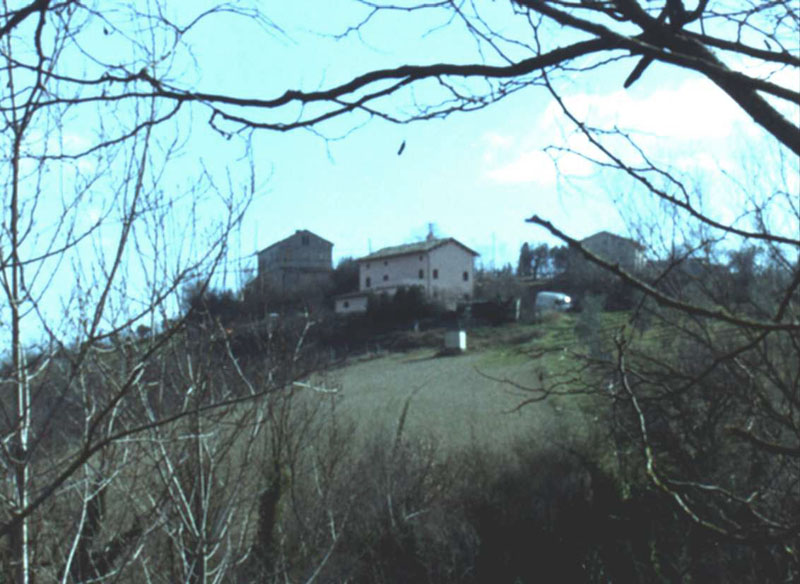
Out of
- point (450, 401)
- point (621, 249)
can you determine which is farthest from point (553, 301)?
point (621, 249)

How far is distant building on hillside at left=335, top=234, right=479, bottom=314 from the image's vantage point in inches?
1012

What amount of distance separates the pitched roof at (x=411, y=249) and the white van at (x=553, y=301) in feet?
15.4

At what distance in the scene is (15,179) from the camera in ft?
13.4

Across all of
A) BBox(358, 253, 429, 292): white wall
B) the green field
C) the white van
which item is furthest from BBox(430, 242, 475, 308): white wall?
the white van

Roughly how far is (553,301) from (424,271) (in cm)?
869

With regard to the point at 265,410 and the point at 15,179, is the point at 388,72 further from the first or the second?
the point at 265,410

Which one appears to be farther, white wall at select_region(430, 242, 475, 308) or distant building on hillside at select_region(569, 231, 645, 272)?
white wall at select_region(430, 242, 475, 308)

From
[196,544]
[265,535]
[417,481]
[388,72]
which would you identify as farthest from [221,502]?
[388,72]

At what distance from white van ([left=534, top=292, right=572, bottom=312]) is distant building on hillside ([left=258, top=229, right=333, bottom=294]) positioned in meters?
5.28

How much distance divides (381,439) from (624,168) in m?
20.6

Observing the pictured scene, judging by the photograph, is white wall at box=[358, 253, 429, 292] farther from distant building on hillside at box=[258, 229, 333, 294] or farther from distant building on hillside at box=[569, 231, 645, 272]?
distant building on hillside at box=[569, 231, 645, 272]

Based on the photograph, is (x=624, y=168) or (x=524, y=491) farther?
(x=524, y=491)

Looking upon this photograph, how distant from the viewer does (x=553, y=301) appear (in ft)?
63.6

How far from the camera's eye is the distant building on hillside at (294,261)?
11781mm
